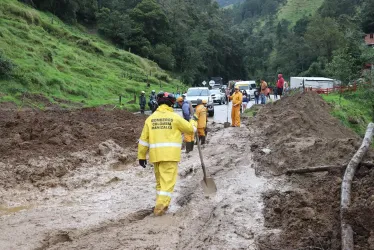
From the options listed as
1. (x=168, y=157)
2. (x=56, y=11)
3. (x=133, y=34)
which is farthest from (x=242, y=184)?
(x=133, y=34)

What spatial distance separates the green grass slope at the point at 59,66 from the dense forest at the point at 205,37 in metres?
13.1

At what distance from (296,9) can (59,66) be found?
12949 centimetres

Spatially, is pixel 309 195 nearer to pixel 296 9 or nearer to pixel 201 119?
pixel 201 119

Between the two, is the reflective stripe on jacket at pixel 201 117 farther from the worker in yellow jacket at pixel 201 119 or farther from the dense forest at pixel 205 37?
the dense forest at pixel 205 37

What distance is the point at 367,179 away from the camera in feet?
23.7

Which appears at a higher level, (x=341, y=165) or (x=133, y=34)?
(x=133, y=34)

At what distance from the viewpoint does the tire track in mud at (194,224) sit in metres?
5.90

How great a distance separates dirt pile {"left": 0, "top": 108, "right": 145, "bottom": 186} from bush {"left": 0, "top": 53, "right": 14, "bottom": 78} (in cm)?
812

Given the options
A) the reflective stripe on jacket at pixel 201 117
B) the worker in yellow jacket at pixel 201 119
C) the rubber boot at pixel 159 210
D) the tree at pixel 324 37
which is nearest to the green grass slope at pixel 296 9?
the tree at pixel 324 37

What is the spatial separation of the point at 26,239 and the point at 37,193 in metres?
2.88

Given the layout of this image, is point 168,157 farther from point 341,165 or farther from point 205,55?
point 205,55

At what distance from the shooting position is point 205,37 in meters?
83.9

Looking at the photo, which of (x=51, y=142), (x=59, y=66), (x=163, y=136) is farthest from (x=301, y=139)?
(x=59, y=66)

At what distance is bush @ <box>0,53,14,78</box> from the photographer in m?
24.5
